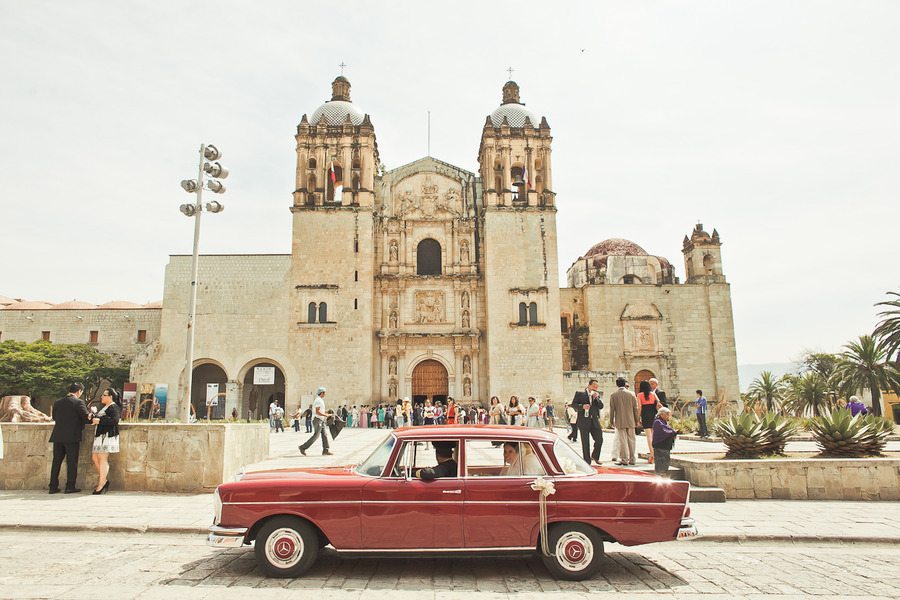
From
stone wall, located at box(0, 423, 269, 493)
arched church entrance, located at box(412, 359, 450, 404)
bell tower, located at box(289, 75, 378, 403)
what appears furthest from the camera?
arched church entrance, located at box(412, 359, 450, 404)

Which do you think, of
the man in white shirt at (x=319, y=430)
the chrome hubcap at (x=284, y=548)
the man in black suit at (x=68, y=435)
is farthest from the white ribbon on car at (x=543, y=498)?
the man in white shirt at (x=319, y=430)

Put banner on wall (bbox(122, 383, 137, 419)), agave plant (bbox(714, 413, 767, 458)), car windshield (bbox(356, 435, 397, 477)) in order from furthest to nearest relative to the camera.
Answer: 1. banner on wall (bbox(122, 383, 137, 419))
2. agave plant (bbox(714, 413, 767, 458))
3. car windshield (bbox(356, 435, 397, 477))

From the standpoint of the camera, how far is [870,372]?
22.8 meters

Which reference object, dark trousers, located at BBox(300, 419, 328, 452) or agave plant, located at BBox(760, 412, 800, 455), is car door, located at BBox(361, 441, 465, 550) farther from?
dark trousers, located at BBox(300, 419, 328, 452)

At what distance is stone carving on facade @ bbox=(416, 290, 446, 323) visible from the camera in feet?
94.4

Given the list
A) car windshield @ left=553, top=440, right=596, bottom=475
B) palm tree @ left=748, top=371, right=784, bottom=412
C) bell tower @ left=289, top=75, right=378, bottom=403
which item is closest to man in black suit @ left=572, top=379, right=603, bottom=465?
car windshield @ left=553, top=440, right=596, bottom=475

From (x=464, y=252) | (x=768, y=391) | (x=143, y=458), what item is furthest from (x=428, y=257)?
(x=143, y=458)

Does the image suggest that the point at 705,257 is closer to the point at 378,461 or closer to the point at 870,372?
the point at 870,372

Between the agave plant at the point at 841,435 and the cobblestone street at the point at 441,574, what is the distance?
308 centimetres

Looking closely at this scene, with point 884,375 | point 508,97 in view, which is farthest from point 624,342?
point 508,97

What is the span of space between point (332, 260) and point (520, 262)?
9023 mm

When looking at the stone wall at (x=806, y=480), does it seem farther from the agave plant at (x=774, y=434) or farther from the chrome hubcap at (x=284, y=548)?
the chrome hubcap at (x=284, y=548)

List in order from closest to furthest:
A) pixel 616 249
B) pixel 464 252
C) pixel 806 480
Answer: pixel 806 480 → pixel 464 252 → pixel 616 249

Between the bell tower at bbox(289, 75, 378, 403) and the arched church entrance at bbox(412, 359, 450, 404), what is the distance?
2.41m
